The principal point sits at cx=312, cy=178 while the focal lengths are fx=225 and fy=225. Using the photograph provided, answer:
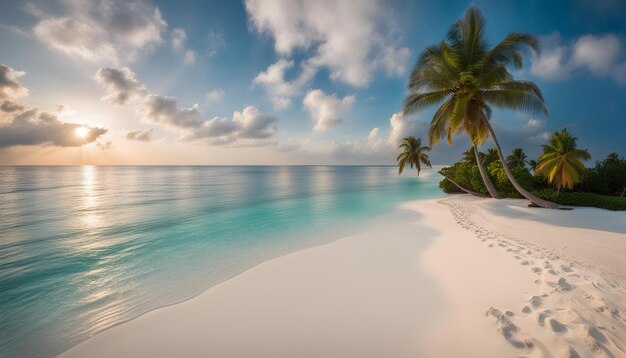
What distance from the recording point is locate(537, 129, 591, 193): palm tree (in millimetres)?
13141

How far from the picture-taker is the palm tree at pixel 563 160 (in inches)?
517

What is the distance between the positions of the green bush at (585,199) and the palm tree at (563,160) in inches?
47.1

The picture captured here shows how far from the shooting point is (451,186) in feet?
90.7

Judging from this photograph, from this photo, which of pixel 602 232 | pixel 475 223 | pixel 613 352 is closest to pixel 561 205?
pixel 602 232

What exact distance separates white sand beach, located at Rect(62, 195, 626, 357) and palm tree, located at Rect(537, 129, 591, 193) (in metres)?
7.83

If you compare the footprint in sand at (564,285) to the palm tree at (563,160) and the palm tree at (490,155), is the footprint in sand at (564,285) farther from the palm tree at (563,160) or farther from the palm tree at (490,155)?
the palm tree at (490,155)

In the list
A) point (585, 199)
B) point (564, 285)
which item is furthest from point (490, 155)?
point (564, 285)

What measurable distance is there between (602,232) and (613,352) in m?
9.46

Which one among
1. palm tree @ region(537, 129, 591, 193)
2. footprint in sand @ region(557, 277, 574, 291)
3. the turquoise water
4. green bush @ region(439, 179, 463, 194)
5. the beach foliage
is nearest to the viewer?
footprint in sand @ region(557, 277, 574, 291)

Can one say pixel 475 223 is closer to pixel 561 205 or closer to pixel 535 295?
pixel 535 295

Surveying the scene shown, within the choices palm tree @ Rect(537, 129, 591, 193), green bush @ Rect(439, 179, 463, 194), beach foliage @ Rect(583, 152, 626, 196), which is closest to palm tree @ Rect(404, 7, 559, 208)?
palm tree @ Rect(537, 129, 591, 193)

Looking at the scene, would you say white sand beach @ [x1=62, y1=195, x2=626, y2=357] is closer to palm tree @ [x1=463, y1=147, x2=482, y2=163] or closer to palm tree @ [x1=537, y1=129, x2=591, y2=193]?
palm tree @ [x1=537, y1=129, x2=591, y2=193]

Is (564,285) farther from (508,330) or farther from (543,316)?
(508,330)

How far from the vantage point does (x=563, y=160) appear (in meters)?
13.3
